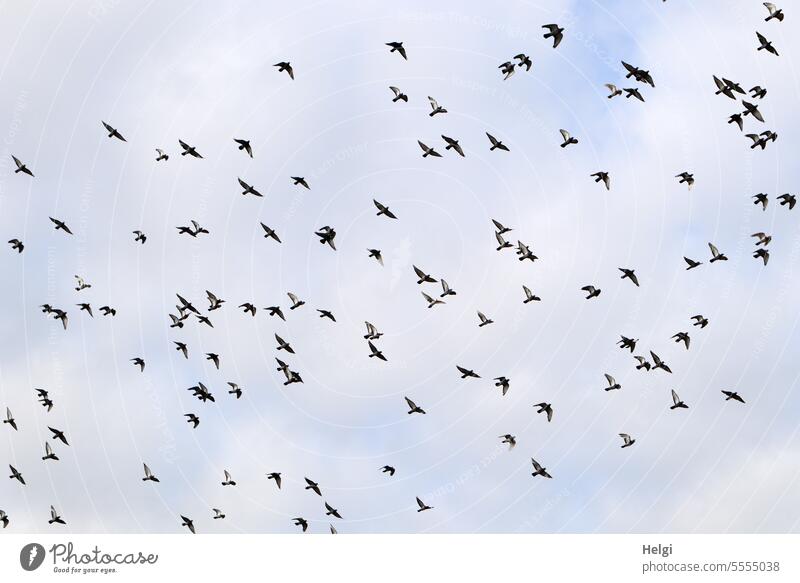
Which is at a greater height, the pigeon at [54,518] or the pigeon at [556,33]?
the pigeon at [556,33]

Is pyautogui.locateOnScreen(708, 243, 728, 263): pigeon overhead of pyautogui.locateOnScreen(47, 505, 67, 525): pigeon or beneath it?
overhead

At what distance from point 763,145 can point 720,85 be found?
8783mm
